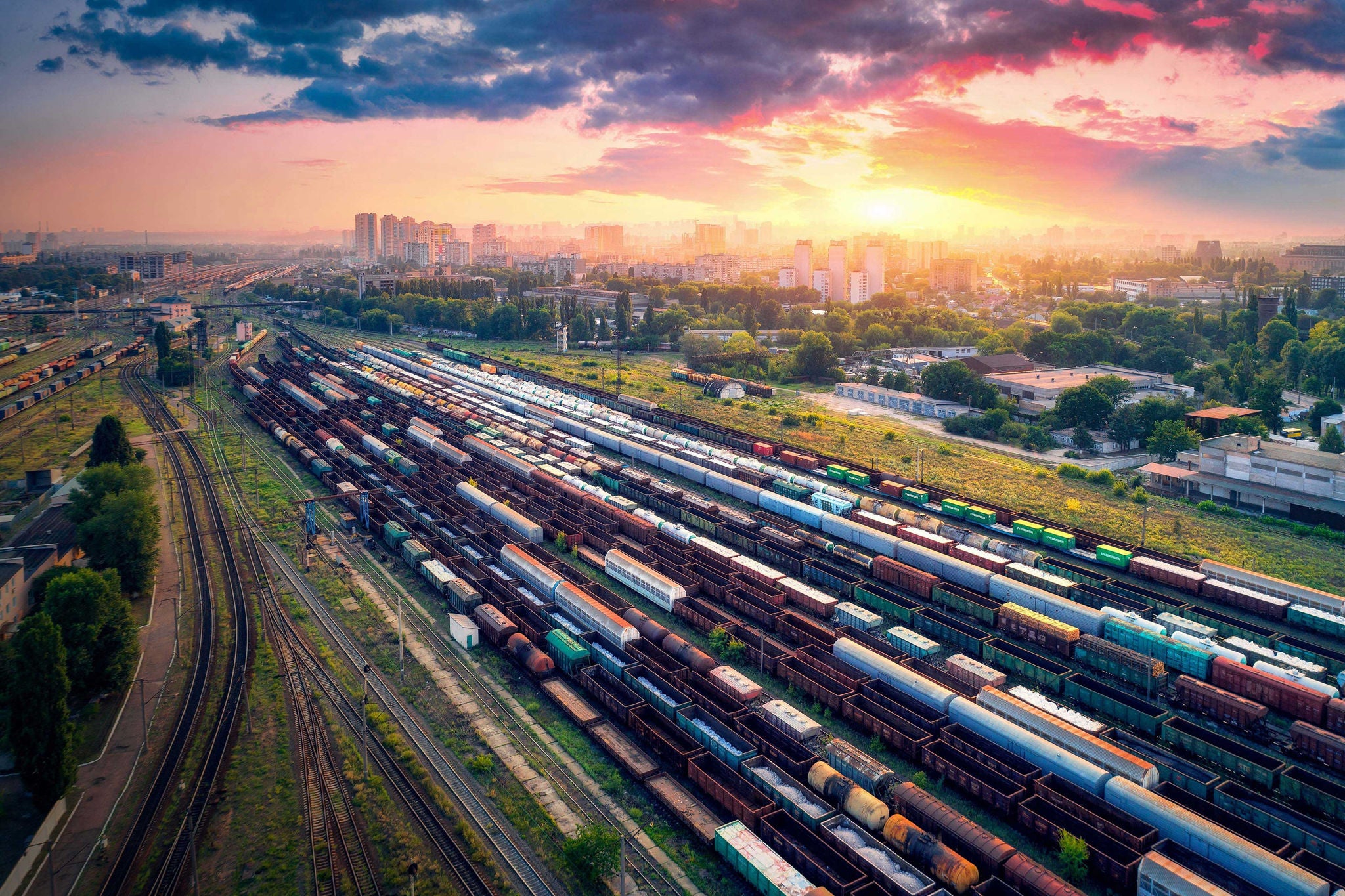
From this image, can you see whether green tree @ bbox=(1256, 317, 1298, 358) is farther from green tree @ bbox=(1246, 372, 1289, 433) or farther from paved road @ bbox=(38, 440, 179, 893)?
paved road @ bbox=(38, 440, 179, 893)

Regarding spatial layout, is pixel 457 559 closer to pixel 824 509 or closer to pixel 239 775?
pixel 239 775

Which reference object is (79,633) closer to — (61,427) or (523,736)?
(523,736)

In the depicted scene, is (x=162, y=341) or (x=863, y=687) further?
(x=162, y=341)

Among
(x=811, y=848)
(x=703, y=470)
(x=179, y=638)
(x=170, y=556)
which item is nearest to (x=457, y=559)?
(x=179, y=638)

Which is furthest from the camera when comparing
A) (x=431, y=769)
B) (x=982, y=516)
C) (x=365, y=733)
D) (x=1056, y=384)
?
(x=1056, y=384)

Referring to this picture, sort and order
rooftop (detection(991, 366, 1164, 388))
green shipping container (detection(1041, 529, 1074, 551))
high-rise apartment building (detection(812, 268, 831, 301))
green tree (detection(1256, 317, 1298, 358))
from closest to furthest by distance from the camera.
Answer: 1. green shipping container (detection(1041, 529, 1074, 551))
2. rooftop (detection(991, 366, 1164, 388))
3. green tree (detection(1256, 317, 1298, 358))
4. high-rise apartment building (detection(812, 268, 831, 301))

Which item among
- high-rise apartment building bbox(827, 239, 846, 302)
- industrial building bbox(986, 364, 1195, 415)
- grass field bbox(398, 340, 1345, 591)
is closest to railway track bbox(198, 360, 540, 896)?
grass field bbox(398, 340, 1345, 591)

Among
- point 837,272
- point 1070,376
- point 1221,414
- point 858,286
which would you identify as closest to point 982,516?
point 1221,414
